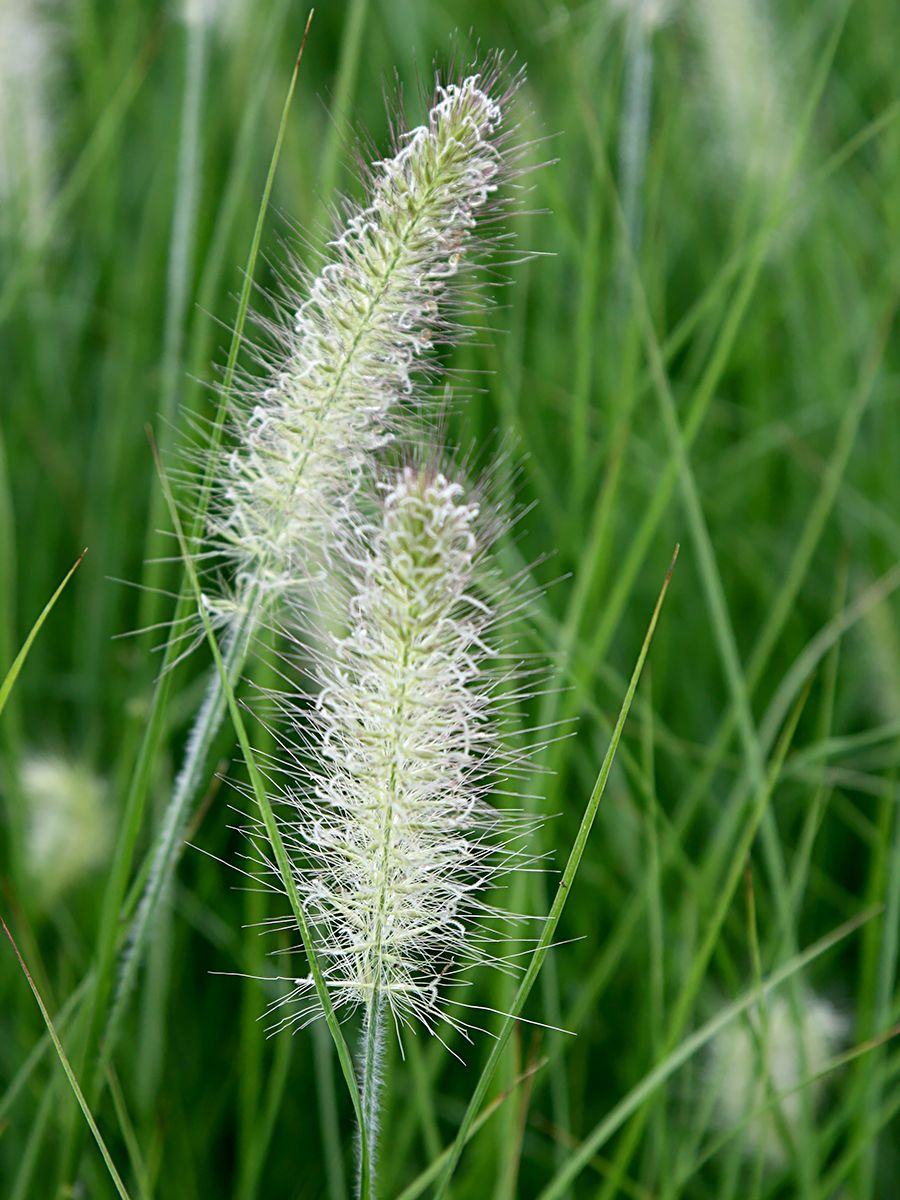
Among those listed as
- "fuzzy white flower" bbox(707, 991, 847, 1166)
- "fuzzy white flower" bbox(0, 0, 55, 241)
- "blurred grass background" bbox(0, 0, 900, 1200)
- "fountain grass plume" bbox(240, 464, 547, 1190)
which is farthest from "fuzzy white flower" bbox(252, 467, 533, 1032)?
"fuzzy white flower" bbox(0, 0, 55, 241)

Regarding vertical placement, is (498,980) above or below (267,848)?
below

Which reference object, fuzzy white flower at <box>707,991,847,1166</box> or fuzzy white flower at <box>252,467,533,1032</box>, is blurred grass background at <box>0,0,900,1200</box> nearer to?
fuzzy white flower at <box>707,991,847,1166</box>

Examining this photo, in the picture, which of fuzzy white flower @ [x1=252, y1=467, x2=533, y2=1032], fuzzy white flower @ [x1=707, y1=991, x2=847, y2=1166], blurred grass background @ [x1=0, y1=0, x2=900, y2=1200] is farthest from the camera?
fuzzy white flower @ [x1=707, y1=991, x2=847, y2=1166]

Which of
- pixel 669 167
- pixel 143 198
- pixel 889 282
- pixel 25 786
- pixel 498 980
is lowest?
pixel 498 980

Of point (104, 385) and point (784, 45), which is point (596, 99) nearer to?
point (784, 45)

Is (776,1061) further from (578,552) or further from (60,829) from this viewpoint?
(60,829)

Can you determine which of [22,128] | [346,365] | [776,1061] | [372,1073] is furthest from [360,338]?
[22,128]

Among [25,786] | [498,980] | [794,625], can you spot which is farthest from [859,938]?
[25,786]
